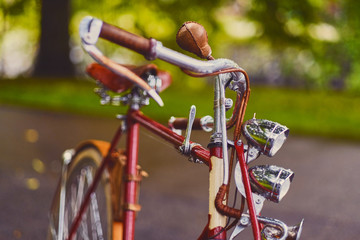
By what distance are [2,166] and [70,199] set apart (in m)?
3.89

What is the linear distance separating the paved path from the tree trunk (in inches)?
268

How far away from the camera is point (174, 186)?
5527mm

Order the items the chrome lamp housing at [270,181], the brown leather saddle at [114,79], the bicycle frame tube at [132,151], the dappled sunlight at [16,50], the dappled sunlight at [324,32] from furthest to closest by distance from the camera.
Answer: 1. the dappled sunlight at [16,50]
2. the dappled sunlight at [324,32]
3. the brown leather saddle at [114,79]
4. the bicycle frame tube at [132,151]
5. the chrome lamp housing at [270,181]

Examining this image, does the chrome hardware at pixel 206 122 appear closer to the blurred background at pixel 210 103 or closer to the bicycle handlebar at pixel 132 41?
the bicycle handlebar at pixel 132 41

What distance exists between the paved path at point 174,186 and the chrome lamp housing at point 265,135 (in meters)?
2.72

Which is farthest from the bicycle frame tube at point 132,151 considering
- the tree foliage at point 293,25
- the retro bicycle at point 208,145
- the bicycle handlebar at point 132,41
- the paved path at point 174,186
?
the tree foliage at point 293,25

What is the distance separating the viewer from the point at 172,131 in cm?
190

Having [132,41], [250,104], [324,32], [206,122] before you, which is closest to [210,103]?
[250,104]

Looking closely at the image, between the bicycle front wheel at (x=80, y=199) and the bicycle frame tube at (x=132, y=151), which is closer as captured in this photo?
the bicycle frame tube at (x=132, y=151)

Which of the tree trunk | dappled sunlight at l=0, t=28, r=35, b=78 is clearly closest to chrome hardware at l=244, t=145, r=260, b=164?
the tree trunk

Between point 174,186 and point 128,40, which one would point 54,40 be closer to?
point 174,186

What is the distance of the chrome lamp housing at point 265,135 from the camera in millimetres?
1433

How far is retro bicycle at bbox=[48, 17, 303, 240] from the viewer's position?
1264 millimetres

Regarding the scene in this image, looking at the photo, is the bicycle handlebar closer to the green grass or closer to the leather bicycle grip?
the leather bicycle grip
